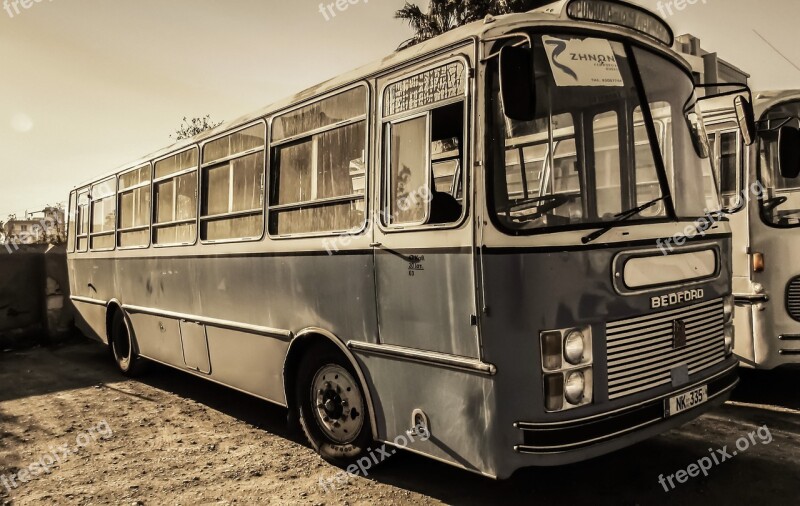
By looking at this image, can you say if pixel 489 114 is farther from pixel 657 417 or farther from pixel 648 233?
pixel 657 417

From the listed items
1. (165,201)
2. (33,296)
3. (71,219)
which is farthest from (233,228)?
(33,296)

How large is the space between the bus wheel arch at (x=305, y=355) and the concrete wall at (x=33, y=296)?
8506 mm

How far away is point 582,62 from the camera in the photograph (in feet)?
11.5

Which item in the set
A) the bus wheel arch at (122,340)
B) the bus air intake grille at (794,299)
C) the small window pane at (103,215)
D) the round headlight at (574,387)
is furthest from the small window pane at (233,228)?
the bus air intake grille at (794,299)

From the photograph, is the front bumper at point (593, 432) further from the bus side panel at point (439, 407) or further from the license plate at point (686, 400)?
the bus side panel at point (439, 407)

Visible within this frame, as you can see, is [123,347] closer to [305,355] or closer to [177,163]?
[177,163]

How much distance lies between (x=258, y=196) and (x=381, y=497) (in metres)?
2.78

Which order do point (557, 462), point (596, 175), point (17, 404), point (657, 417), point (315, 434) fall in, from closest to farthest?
point (557, 462)
point (657, 417)
point (596, 175)
point (315, 434)
point (17, 404)

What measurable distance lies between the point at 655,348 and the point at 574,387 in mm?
674

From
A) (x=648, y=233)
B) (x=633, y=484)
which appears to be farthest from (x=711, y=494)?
(x=648, y=233)

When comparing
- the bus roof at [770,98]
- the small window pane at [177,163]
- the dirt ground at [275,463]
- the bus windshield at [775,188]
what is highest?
the bus roof at [770,98]

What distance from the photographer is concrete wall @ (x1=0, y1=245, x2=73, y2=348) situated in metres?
11.0

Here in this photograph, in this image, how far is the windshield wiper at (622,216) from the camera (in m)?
3.39

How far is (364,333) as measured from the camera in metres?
4.17
